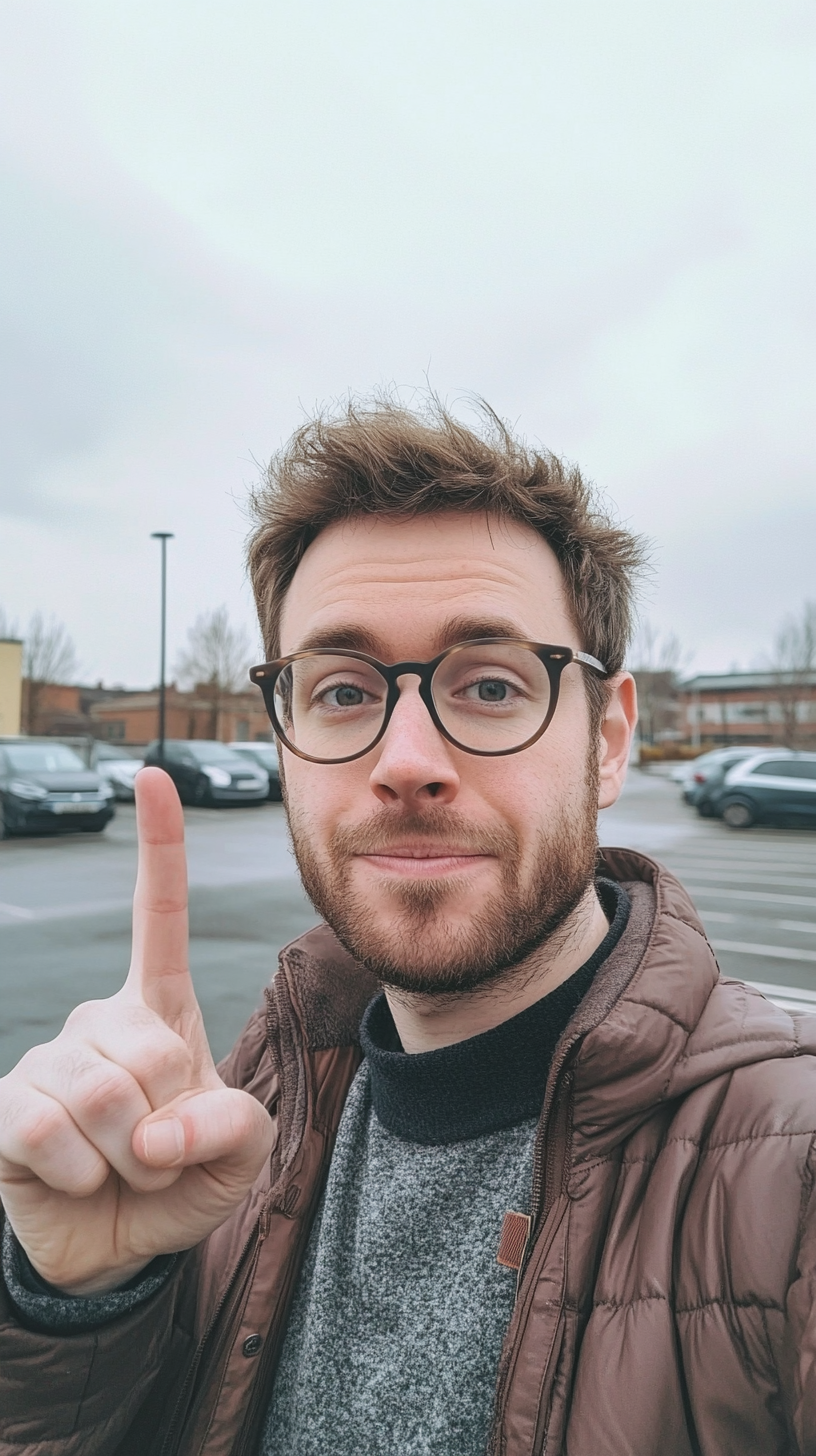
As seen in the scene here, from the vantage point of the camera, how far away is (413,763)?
1469mm

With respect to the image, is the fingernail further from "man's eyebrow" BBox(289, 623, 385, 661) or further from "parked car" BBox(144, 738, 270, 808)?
"parked car" BBox(144, 738, 270, 808)

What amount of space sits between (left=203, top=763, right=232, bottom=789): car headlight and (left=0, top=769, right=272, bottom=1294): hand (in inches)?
750

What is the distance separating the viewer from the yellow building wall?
36500 mm

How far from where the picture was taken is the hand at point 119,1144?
1.15 metres

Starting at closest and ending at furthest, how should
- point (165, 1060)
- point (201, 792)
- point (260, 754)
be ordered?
point (165, 1060) < point (201, 792) < point (260, 754)

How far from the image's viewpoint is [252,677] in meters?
1.86

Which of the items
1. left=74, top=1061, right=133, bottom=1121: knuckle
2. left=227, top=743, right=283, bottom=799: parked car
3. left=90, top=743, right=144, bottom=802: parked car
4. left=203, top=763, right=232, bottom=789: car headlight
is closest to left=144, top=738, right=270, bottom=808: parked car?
left=203, top=763, right=232, bottom=789: car headlight

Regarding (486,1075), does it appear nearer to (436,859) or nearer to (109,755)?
(436,859)

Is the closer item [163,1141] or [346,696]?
[163,1141]

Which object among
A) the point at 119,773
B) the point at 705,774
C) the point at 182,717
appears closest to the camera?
the point at 705,774

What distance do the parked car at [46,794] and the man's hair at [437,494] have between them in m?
13.7

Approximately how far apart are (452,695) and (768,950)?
7.01 m

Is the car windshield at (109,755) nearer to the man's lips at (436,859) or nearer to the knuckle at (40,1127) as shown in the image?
the man's lips at (436,859)

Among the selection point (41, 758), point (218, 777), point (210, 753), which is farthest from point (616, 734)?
point (210, 753)
